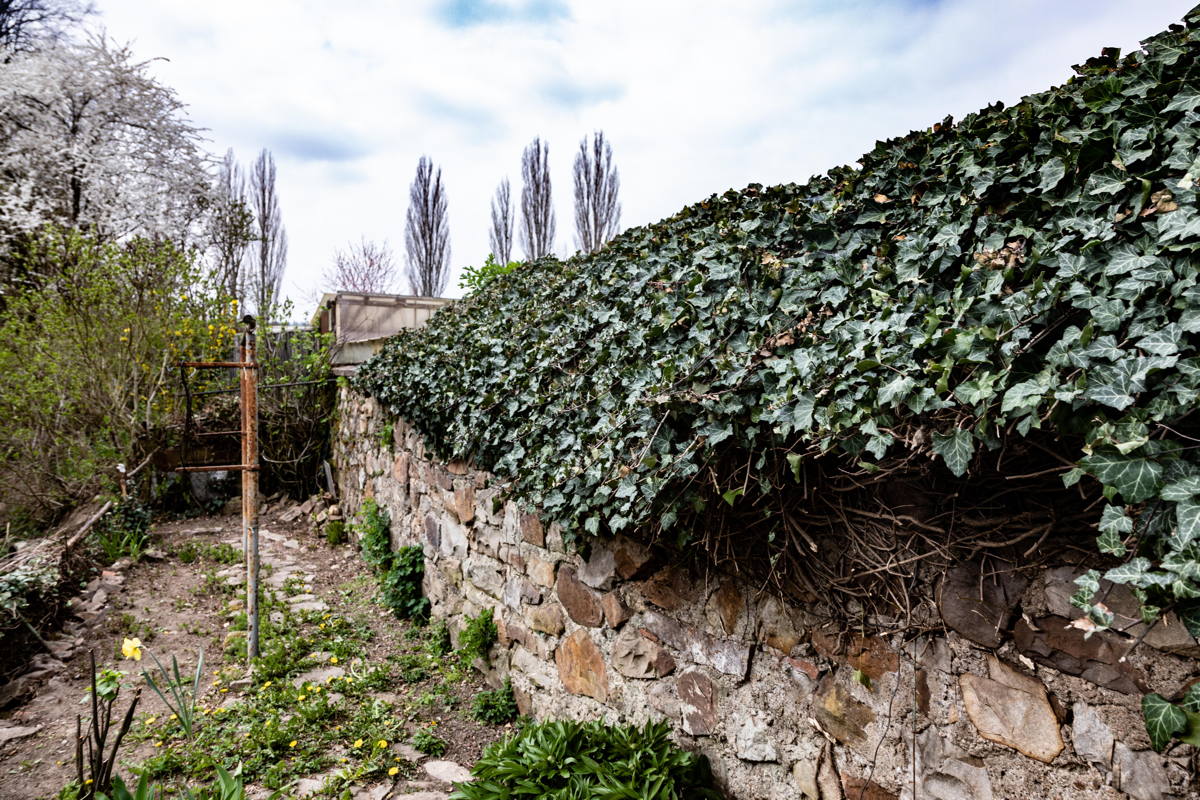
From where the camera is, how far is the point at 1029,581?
128 cm

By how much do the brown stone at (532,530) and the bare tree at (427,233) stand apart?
559 inches

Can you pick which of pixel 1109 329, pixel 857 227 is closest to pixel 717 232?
pixel 857 227

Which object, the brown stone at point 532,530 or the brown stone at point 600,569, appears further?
the brown stone at point 532,530

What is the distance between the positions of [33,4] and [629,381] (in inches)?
508

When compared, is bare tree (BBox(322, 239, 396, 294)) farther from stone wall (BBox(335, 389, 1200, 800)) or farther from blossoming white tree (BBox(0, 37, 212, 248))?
stone wall (BBox(335, 389, 1200, 800))

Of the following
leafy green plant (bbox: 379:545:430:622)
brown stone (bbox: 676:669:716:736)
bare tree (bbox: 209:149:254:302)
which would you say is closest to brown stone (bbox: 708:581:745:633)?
brown stone (bbox: 676:669:716:736)

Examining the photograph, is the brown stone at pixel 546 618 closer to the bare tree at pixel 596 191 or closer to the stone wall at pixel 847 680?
Answer: the stone wall at pixel 847 680

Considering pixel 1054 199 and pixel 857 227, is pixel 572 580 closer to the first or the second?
pixel 857 227

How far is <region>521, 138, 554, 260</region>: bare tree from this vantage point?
1620 centimetres

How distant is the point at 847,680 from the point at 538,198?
16.1 m

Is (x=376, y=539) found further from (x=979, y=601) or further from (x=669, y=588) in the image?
(x=979, y=601)

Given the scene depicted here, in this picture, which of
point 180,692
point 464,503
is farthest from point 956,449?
point 180,692

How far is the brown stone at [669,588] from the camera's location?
6.77 ft

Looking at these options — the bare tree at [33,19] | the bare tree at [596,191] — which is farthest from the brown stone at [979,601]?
the bare tree at [596,191]
